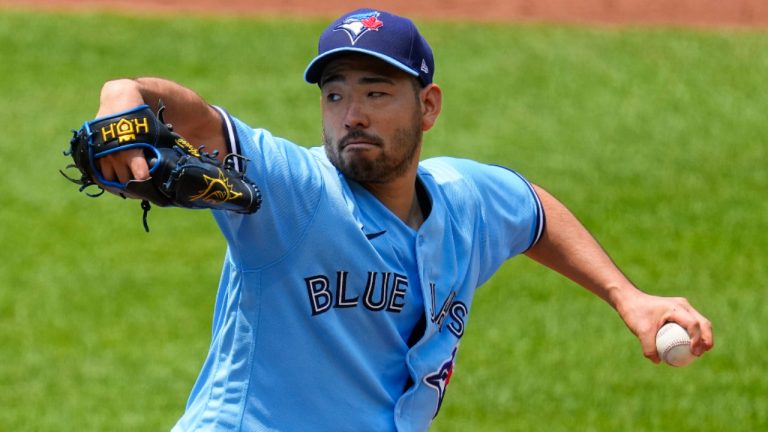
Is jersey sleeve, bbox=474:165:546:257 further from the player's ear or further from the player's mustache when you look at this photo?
→ the player's mustache

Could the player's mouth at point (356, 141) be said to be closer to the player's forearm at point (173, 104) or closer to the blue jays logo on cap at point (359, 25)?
the blue jays logo on cap at point (359, 25)

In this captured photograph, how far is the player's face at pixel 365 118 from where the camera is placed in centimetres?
373

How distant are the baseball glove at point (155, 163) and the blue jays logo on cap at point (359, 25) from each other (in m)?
0.77

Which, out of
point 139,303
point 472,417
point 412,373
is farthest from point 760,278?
point 412,373

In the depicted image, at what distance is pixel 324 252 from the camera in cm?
363

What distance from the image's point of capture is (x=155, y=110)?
3191 mm

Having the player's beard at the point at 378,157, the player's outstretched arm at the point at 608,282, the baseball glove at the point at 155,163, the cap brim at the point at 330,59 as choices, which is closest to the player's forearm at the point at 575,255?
the player's outstretched arm at the point at 608,282

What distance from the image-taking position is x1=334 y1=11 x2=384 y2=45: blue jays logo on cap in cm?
374

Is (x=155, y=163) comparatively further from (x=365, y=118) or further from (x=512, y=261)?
(x=512, y=261)

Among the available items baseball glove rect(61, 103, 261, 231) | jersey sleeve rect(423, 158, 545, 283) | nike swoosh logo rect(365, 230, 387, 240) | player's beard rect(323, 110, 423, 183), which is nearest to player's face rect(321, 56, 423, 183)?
player's beard rect(323, 110, 423, 183)

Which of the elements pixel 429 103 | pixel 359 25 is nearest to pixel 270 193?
pixel 359 25

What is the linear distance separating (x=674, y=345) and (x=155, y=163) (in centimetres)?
171

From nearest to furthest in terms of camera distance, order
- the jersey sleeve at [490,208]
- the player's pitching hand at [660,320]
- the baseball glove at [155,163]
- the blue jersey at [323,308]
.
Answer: the baseball glove at [155,163] → the blue jersey at [323,308] → the player's pitching hand at [660,320] → the jersey sleeve at [490,208]

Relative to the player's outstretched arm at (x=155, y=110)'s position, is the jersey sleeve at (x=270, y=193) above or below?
below
